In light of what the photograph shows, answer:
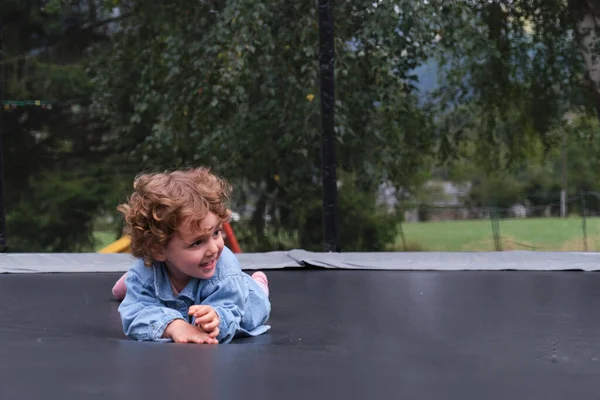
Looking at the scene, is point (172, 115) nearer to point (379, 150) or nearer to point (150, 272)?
point (379, 150)

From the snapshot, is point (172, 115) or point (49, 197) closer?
point (172, 115)

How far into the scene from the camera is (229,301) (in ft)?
3.92

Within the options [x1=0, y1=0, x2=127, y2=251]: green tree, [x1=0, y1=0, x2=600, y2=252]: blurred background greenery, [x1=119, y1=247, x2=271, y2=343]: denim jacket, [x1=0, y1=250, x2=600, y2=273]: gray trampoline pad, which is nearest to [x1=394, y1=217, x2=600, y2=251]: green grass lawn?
[x1=0, y1=0, x2=600, y2=252]: blurred background greenery

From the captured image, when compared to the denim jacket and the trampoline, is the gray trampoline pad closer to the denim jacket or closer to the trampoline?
the trampoline

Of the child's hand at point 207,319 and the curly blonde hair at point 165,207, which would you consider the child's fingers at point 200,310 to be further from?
the curly blonde hair at point 165,207

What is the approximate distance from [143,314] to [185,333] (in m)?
0.08

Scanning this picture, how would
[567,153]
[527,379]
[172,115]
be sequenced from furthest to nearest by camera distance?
[567,153] < [172,115] < [527,379]

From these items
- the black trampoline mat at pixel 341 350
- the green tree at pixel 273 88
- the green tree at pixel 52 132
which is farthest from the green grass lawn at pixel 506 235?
the black trampoline mat at pixel 341 350

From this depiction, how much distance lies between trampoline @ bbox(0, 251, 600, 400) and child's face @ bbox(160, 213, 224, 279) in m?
0.12

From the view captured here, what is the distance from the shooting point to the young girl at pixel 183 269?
112 cm

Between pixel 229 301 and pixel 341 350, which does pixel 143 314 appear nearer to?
pixel 229 301

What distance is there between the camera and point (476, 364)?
940 mm

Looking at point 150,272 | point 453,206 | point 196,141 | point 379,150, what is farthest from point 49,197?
point 150,272

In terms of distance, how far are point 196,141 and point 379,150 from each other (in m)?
0.98
